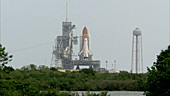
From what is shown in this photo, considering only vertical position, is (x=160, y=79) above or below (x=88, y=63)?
below

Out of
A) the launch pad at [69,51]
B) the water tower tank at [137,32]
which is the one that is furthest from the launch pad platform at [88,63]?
the water tower tank at [137,32]

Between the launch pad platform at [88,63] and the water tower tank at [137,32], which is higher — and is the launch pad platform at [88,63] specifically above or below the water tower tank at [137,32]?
below

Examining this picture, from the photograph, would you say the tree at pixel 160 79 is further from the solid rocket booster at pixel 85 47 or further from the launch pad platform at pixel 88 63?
the solid rocket booster at pixel 85 47

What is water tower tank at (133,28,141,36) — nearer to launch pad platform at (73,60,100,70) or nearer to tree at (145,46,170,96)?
launch pad platform at (73,60,100,70)

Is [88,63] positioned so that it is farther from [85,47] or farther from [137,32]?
[137,32]

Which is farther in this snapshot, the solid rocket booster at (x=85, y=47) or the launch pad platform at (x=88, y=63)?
the solid rocket booster at (x=85, y=47)

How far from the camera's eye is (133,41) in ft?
405

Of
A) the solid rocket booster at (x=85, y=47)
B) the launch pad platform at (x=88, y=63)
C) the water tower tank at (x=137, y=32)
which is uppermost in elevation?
the water tower tank at (x=137, y=32)

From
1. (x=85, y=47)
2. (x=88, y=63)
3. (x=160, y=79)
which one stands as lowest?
(x=160, y=79)

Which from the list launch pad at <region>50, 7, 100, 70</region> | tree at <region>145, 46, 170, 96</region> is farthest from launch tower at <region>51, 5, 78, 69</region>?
tree at <region>145, 46, 170, 96</region>

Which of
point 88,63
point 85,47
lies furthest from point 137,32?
point 85,47

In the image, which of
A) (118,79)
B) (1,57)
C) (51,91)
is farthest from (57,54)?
(51,91)

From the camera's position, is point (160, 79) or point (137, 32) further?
point (137, 32)

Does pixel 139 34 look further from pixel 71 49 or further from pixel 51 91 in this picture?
pixel 51 91
